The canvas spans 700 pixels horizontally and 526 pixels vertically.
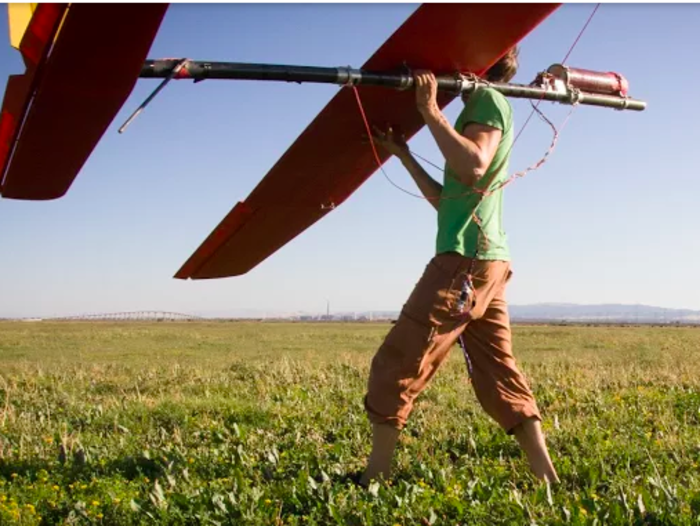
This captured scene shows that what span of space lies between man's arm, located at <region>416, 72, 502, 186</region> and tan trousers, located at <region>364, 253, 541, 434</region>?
0.48 metres

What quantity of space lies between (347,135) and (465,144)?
4.05 ft

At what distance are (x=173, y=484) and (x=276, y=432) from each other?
1431 mm

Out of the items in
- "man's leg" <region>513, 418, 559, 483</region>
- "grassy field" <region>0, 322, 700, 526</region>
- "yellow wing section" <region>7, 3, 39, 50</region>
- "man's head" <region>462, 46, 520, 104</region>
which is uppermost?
"man's head" <region>462, 46, 520, 104</region>

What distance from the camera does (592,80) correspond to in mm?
4594

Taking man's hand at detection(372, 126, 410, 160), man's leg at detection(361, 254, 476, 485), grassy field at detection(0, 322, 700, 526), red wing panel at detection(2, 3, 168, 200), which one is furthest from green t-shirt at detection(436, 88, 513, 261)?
red wing panel at detection(2, 3, 168, 200)

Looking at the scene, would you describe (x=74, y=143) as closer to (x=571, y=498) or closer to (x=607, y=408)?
(x=571, y=498)

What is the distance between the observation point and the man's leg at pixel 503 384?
3.69 m

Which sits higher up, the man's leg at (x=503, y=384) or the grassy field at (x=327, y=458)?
the man's leg at (x=503, y=384)

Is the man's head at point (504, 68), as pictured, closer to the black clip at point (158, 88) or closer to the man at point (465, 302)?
the man at point (465, 302)

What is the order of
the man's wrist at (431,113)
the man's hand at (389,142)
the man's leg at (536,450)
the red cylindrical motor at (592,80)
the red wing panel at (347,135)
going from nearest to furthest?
the man's wrist at (431,113), the red wing panel at (347,135), the man's leg at (536,450), the man's hand at (389,142), the red cylindrical motor at (592,80)

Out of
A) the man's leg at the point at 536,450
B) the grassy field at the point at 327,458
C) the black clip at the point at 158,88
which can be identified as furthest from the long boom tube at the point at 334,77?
the grassy field at the point at 327,458

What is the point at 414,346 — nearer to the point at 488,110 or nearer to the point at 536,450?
the point at 536,450

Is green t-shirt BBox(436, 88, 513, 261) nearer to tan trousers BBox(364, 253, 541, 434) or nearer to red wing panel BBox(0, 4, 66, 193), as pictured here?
tan trousers BBox(364, 253, 541, 434)

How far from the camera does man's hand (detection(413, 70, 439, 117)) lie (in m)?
3.49
